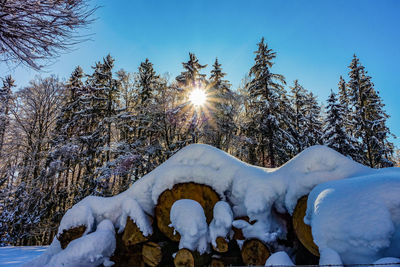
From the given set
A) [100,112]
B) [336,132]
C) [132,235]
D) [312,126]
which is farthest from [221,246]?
[312,126]

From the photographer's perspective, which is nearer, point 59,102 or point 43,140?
point 43,140

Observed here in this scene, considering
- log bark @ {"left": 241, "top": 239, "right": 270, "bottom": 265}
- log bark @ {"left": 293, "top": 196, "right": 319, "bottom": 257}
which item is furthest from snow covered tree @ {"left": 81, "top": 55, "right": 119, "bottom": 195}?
log bark @ {"left": 293, "top": 196, "right": 319, "bottom": 257}

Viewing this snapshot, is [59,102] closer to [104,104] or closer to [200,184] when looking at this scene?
[104,104]

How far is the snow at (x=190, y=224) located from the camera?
414cm

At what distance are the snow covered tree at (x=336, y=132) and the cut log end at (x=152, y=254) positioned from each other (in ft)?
43.9

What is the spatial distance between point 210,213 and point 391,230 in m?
3.01

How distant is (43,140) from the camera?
1240cm

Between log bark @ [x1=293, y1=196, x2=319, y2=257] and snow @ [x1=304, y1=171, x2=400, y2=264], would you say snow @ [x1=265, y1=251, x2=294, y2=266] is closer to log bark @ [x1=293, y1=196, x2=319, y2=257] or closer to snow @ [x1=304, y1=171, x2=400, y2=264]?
log bark @ [x1=293, y1=196, x2=319, y2=257]

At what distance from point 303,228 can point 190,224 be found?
2.01 meters

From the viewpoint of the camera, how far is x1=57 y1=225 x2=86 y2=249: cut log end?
490 cm

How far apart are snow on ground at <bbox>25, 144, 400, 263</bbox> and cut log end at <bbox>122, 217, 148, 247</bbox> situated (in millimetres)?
114

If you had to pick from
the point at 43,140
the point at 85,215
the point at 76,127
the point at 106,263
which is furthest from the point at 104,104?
the point at 106,263

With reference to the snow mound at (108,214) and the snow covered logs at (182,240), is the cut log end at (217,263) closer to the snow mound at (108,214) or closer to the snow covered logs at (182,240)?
the snow covered logs at (182,240)

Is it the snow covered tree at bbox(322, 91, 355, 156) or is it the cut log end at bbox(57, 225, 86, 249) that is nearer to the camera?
the cut log end at bbox(57, 225, 86, 249)
